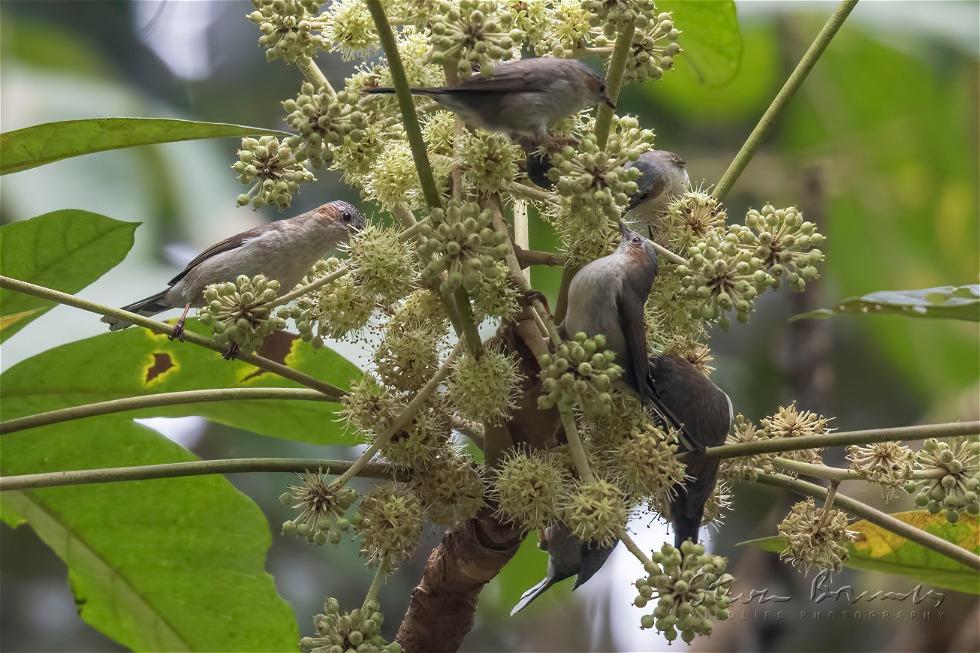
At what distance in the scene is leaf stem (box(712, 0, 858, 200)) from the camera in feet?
7.99

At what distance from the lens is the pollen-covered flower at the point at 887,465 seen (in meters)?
2.40

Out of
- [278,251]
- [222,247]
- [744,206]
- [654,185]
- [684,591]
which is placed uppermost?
[744,206]

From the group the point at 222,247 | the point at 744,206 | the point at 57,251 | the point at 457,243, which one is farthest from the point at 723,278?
the point at 744,206

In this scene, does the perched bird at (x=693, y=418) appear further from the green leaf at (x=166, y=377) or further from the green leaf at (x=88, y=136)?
the green leaf at (x=88, y=136)

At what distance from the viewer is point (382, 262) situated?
2277mm

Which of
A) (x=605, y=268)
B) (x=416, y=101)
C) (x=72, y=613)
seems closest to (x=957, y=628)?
(x=605, y=268)

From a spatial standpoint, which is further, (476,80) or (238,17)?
(238,17)

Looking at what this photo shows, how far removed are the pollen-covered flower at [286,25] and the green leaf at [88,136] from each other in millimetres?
184

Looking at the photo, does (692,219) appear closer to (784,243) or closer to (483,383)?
(784,243)

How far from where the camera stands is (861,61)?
633cm

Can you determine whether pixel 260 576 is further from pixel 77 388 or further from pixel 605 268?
pixel 605 268

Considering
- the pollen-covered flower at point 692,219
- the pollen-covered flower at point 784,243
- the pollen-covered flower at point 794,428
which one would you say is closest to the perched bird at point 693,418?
the pollen-covered flower at point 794,428

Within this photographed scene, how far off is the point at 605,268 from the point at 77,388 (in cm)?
151

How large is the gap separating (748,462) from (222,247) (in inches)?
91.6
